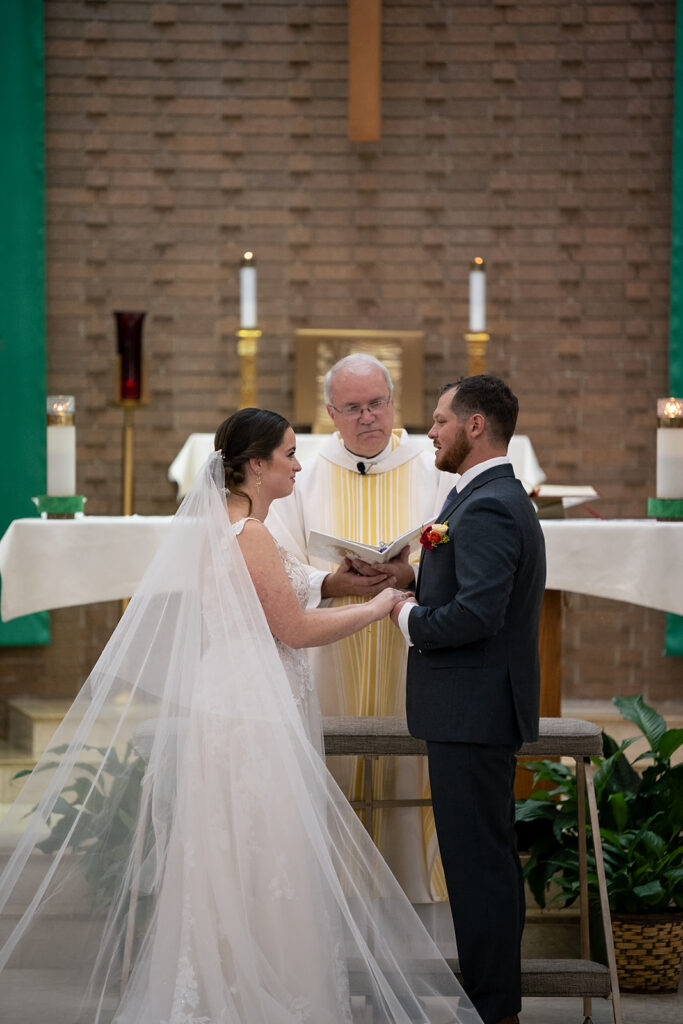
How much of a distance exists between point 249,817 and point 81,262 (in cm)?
420

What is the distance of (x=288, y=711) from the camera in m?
2.95

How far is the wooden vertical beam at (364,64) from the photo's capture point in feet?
18.6

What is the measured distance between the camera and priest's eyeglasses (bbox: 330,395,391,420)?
12.5 feet

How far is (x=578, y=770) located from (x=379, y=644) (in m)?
0.70

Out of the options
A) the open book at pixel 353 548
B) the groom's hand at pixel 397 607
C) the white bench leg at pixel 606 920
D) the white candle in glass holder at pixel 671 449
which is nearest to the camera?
the groom's hand at pixel 397 607

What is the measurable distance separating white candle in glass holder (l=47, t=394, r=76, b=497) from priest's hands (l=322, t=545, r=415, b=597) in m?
1.32

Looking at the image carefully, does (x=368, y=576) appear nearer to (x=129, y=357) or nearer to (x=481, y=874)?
(x=481, y=874)

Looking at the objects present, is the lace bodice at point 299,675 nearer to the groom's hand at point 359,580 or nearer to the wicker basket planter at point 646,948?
the groom's hand at point 359,580

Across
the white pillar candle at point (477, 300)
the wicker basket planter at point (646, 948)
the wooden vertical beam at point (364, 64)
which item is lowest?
the wicker basket planter at point (646, 948)

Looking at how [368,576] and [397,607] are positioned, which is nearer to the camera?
[397,607]

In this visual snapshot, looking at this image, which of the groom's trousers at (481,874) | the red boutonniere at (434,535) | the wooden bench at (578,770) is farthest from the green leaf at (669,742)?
the red boutonniere at (434,535)

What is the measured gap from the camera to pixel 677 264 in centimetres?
629

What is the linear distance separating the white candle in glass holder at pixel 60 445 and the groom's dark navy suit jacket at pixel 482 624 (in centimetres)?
187

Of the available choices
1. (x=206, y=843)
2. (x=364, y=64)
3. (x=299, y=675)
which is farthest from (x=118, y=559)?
(x=364, y=64)
